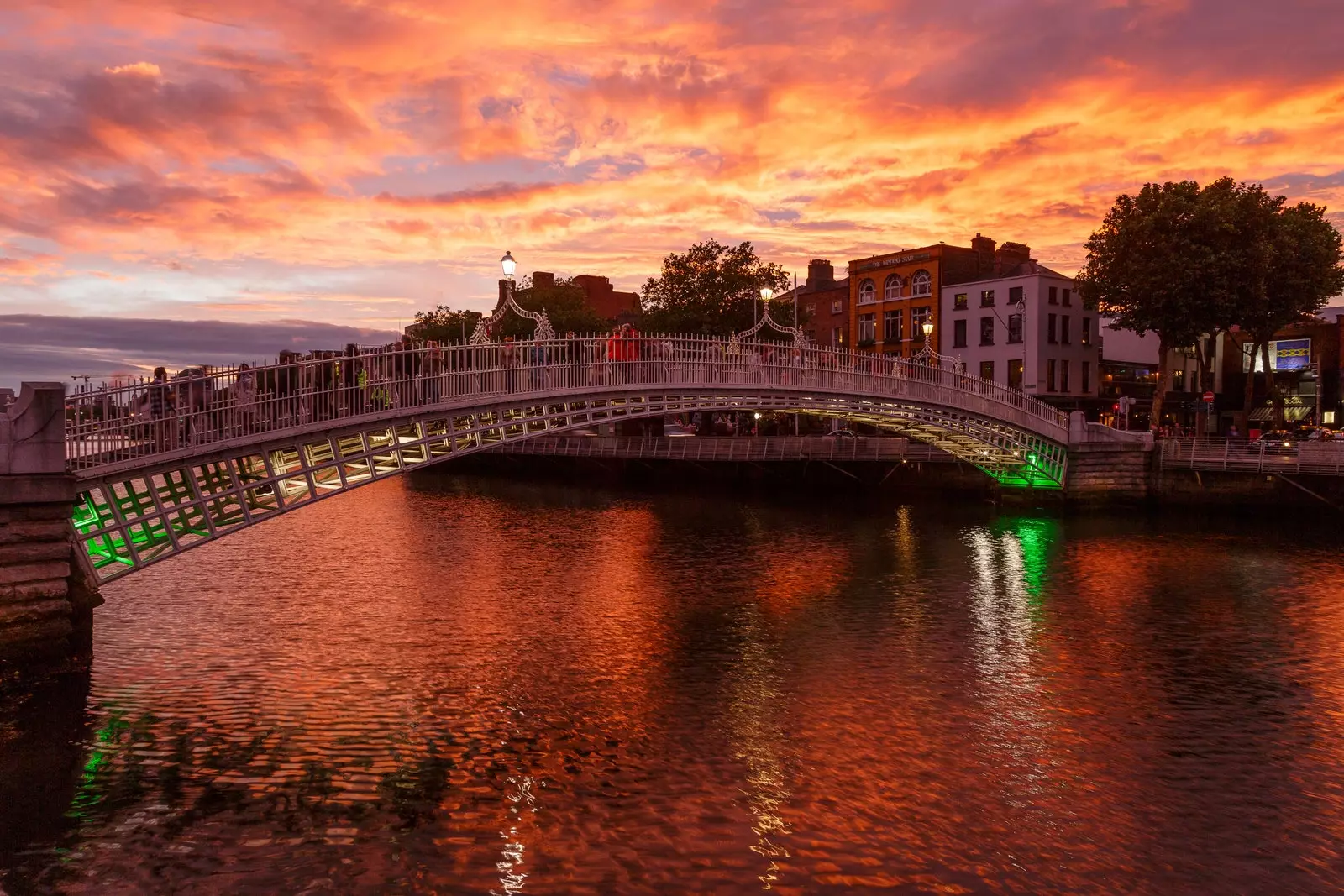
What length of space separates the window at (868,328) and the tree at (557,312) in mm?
19885

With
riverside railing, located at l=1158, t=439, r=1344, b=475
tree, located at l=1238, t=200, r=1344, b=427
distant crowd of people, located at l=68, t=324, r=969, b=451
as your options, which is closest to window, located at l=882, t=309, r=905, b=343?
tree, located at l=1238, t=200, r=1344, b=427

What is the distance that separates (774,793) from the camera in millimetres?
12875

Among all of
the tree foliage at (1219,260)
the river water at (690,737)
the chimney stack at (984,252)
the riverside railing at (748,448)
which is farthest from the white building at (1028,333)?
the river water at (690,737)

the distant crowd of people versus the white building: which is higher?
the white building

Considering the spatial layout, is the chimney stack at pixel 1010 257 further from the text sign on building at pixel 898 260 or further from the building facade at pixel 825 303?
the building facade at pixel 825 303

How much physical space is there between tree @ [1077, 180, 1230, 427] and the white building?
1028cm

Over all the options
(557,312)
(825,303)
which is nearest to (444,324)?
(557,312)

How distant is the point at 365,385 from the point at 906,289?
58755 mm

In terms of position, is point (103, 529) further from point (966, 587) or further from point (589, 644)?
point (966, 587)

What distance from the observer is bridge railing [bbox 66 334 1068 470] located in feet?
57.2

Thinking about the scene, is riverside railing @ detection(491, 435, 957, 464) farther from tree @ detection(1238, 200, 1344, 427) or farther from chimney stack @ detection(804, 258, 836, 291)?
chimney stack @ detection(804, 258, 836, 291)

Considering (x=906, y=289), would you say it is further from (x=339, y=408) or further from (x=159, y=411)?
(x=159, y=411)

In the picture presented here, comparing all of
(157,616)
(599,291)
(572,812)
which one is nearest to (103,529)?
(157,616)

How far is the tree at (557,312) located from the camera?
73.2m
